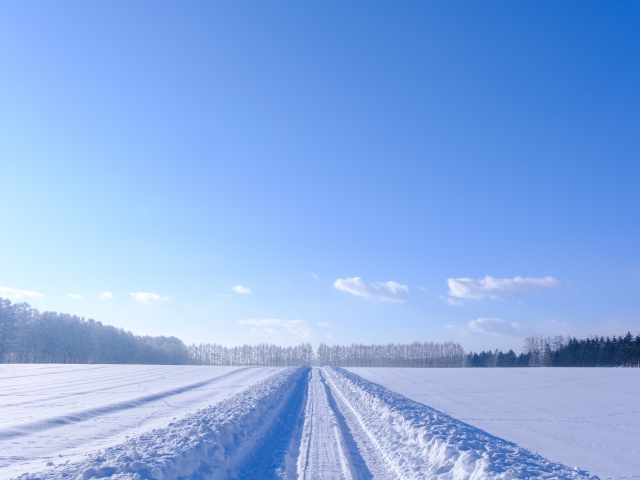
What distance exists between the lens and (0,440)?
11719 mm

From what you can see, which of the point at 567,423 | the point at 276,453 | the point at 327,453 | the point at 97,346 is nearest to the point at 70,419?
the point at 276,453

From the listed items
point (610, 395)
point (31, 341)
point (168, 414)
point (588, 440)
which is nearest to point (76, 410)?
point (168, 414)

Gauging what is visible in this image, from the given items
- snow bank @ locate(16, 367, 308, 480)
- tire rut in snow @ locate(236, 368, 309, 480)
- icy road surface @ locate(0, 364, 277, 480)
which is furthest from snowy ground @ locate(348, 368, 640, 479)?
icy road surface @ locate(0, 364, 277, 480)

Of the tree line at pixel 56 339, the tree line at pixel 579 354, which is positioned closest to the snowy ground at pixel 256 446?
the tree line at pixel 56 339

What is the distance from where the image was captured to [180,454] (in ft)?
27.5

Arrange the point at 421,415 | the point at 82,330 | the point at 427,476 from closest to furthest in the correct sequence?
the point at 427,476, the point at 421,415, the point at 82,330

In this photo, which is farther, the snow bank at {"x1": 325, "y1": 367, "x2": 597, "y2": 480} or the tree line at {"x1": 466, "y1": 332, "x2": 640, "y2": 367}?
the tree line at {"x1": 466, "y1": 332, "x2": 640, "y2": 367}

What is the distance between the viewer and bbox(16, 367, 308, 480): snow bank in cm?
744

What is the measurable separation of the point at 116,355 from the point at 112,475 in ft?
420

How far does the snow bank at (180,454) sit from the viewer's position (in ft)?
24.4

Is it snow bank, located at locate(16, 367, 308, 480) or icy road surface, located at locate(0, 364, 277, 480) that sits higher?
snow bank, located at locate(16, 367, 308, 480)

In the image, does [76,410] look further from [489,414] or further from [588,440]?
[588,440]

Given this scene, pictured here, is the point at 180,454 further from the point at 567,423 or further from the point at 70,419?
the point at 567,423

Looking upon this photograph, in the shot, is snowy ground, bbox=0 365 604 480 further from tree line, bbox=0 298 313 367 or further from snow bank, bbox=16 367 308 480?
tree line, bbox=0 298 313 367
